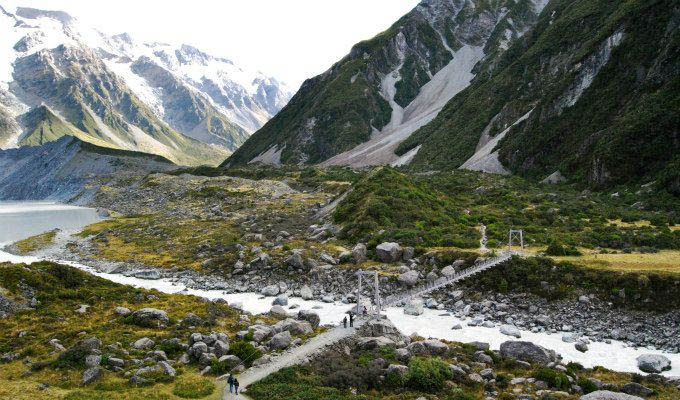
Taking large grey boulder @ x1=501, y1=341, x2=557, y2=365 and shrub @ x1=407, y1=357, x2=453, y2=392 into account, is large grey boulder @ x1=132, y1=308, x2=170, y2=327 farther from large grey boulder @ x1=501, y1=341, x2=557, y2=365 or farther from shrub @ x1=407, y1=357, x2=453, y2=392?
large grey boulder @ x1=501, y1=341, x2=557, y2=365

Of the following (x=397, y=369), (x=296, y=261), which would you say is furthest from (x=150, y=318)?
(x=296, y=261)

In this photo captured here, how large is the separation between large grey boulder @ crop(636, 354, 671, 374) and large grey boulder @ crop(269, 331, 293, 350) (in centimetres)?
2041

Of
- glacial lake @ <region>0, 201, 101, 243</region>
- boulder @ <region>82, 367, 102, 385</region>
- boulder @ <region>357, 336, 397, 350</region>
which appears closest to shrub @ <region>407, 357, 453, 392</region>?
boulder @ <region>357, 336, 397, 350</region>

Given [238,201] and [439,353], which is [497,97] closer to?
[238,201]

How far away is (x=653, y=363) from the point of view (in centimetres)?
2688

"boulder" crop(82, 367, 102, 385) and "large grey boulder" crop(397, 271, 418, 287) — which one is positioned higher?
"boulder" crop(82, 367, 102, 385)

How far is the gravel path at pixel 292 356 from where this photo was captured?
2422 cm

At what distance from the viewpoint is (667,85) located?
86.4 metres

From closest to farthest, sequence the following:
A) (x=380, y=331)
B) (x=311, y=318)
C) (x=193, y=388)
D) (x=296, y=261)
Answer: (x=193, y=388) → (x=380, y=331) → (x=311, y=318) → (x=296, y=261)

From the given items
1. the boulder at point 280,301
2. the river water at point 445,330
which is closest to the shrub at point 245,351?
the river water at point 445,330

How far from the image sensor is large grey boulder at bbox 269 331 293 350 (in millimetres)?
28953

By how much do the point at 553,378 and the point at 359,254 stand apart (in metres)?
28.5

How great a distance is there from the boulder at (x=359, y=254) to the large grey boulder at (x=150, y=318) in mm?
21963

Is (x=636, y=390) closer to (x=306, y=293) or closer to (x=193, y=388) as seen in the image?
(x=193, y=388)
